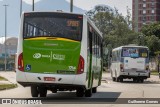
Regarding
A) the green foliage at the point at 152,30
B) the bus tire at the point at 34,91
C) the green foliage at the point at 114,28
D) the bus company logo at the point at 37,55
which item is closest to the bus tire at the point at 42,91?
the bus tire at the point at 34,91

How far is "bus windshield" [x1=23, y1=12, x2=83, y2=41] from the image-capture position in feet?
65.4

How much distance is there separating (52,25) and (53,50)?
37.3 inches

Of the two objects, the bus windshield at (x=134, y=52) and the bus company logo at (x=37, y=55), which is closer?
the bus company logo at (x=37, y=55)

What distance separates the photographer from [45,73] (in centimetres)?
1969

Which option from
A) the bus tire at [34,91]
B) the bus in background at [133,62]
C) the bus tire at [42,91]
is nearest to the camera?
the bus tire at [34,91]

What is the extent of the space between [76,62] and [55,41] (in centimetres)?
108

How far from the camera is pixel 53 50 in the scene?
1975 cm

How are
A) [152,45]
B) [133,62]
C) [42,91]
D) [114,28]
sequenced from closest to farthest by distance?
A: [42,91], [133,62], [114,28], [152,45]

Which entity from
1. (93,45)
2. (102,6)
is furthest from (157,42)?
(93,45)

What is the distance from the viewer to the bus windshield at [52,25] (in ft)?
65.4

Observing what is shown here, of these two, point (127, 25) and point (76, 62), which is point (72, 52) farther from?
point (127, 25)

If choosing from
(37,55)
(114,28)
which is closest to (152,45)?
(114,28)

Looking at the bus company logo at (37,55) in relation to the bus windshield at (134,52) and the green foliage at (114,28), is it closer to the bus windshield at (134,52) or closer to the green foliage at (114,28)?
the bus windshield at (134,52)

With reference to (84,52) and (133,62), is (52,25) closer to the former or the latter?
(84,52)
